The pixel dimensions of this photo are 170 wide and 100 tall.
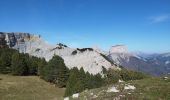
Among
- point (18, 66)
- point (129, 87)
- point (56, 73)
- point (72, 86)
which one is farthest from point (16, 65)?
point (129, 87)

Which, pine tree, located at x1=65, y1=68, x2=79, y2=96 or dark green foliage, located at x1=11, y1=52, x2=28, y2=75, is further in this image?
dark green foliage, located at x1=11, y1=52, x2=28, y2=75

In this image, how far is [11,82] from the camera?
322 feet

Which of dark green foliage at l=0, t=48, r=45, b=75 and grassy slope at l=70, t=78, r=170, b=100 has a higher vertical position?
dark green foliage at l=0, t=48, r=45, b=75

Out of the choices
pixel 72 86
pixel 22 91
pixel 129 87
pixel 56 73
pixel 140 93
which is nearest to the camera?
pixel 140 93

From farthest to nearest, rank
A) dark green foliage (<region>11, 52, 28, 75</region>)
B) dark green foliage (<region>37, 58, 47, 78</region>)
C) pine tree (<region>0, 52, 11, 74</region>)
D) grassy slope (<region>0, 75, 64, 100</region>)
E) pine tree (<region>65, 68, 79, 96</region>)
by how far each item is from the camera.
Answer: pine tree (<region>0, 52, 11, 74</region>), dark green foliage (<region>37, 58, 47, 78</region>), dark green foliage (<region>11, 52, 28, 75</region>), pine tree (<region>65, 68, 79, 96</region>), grassy slope (<region>0, 75, 64, 100</region>)

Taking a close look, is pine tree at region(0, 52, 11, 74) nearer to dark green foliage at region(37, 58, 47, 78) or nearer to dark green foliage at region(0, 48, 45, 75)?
dark green foliage at region(0, 48, 45, 75)

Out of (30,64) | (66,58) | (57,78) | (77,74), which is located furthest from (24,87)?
(66,58)

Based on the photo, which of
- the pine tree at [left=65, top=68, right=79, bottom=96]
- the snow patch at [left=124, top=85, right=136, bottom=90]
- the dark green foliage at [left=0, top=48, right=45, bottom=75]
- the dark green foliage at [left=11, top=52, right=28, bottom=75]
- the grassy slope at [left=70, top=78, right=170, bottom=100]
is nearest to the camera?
the grassy slope at [left=70, top=78, right=170, bottom=100]

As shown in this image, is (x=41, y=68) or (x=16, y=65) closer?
(x=16, y=65)

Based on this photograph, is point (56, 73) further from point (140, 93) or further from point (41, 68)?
point (140, 93)

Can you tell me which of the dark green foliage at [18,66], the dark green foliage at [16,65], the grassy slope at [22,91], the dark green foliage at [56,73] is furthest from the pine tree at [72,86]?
the dark green foliage at [16,65]

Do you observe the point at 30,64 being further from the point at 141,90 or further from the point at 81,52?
the point at 141,90

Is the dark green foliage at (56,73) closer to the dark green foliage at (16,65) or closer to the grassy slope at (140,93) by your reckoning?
the dark green foliage at (16,65)

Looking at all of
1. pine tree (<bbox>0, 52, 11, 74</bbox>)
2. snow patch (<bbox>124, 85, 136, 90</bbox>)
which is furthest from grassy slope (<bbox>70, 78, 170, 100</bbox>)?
pine tree (<bbox>0, 52, 11, 74</bbox>)
